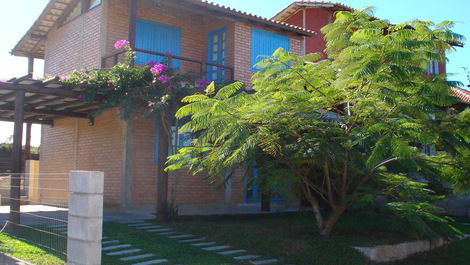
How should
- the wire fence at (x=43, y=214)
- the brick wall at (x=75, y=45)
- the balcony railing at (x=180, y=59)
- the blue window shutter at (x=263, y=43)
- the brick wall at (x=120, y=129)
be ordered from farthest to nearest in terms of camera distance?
the blue window shutter at (x=263, y=43)
the brick wall at (x=75, y=45)
the brick wall at (x=120, y=129)
the balcony railing at (x=180, y=59)
the wire fence at (x=43, y=214)

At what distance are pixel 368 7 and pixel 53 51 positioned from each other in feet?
40.7

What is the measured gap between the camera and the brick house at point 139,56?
13.4m

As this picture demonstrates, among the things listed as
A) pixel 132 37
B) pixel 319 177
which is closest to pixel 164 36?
pixel 132 37

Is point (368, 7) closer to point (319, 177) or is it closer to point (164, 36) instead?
point (319, 177)

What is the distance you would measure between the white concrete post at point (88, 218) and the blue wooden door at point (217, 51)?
10403 mm

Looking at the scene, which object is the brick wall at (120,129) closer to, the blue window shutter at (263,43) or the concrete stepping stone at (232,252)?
the blue window shutter at (263,43)

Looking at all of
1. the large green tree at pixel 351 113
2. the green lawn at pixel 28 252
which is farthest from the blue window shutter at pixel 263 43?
the green lawn at pixel 28 252

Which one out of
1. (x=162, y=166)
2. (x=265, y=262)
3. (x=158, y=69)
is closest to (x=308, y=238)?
(x=265, y=262)

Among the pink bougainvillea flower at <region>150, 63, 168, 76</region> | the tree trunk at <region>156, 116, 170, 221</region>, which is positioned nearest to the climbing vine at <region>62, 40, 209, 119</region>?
the pink bougainvillea flower at <region>150, 63, 168, 76</region>

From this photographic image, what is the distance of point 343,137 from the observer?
7586mm

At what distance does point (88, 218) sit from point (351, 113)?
5.12 meters

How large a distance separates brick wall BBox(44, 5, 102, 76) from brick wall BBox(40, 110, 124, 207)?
69.2 inches

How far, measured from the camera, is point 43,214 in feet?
24.7

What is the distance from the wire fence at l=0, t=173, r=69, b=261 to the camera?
6.66 m
